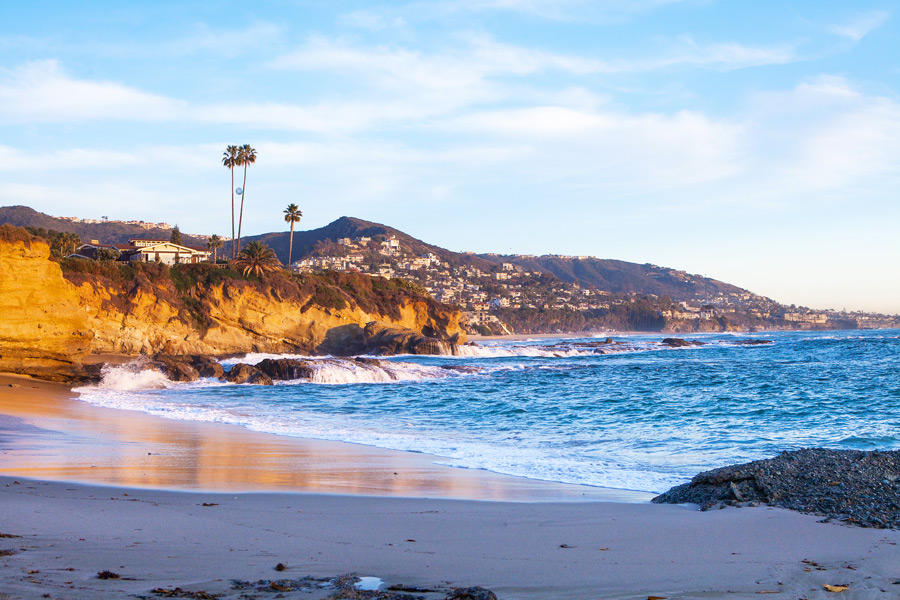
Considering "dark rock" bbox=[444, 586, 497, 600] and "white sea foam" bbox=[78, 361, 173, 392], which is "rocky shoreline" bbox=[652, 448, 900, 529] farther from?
"white sea foam" bbox=[78, 361, 173, 392]

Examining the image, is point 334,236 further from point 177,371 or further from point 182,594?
point 182,594

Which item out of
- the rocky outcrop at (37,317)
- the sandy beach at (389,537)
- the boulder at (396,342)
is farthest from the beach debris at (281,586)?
the boulder at (396,342)

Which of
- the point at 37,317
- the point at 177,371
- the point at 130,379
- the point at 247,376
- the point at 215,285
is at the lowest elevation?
the point at 130,379

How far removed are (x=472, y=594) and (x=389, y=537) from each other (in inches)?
80.6

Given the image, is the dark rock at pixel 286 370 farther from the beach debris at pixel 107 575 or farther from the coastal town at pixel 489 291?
the coastal town at pixel 489 291

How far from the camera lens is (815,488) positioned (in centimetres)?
780

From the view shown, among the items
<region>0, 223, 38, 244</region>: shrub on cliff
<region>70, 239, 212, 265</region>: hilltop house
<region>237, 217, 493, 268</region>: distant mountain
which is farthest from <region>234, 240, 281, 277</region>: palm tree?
<region>237, 217, 493, 268</region>: distant mountain

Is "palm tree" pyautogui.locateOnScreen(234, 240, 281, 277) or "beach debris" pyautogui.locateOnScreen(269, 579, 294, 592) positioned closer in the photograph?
"beach debris" pyautogui.locateOnScreen(269, 579, 294, 592)

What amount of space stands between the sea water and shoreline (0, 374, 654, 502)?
3.02 ft

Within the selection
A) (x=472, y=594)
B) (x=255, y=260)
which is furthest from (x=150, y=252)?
(x=472, y=594)

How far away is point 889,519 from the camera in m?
6.68

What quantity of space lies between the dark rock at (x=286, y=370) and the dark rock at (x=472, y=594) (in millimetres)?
31348

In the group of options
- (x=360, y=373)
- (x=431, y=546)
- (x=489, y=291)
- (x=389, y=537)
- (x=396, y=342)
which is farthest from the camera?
(x=489, y=291)

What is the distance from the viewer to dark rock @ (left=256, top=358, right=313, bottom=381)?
113ft
